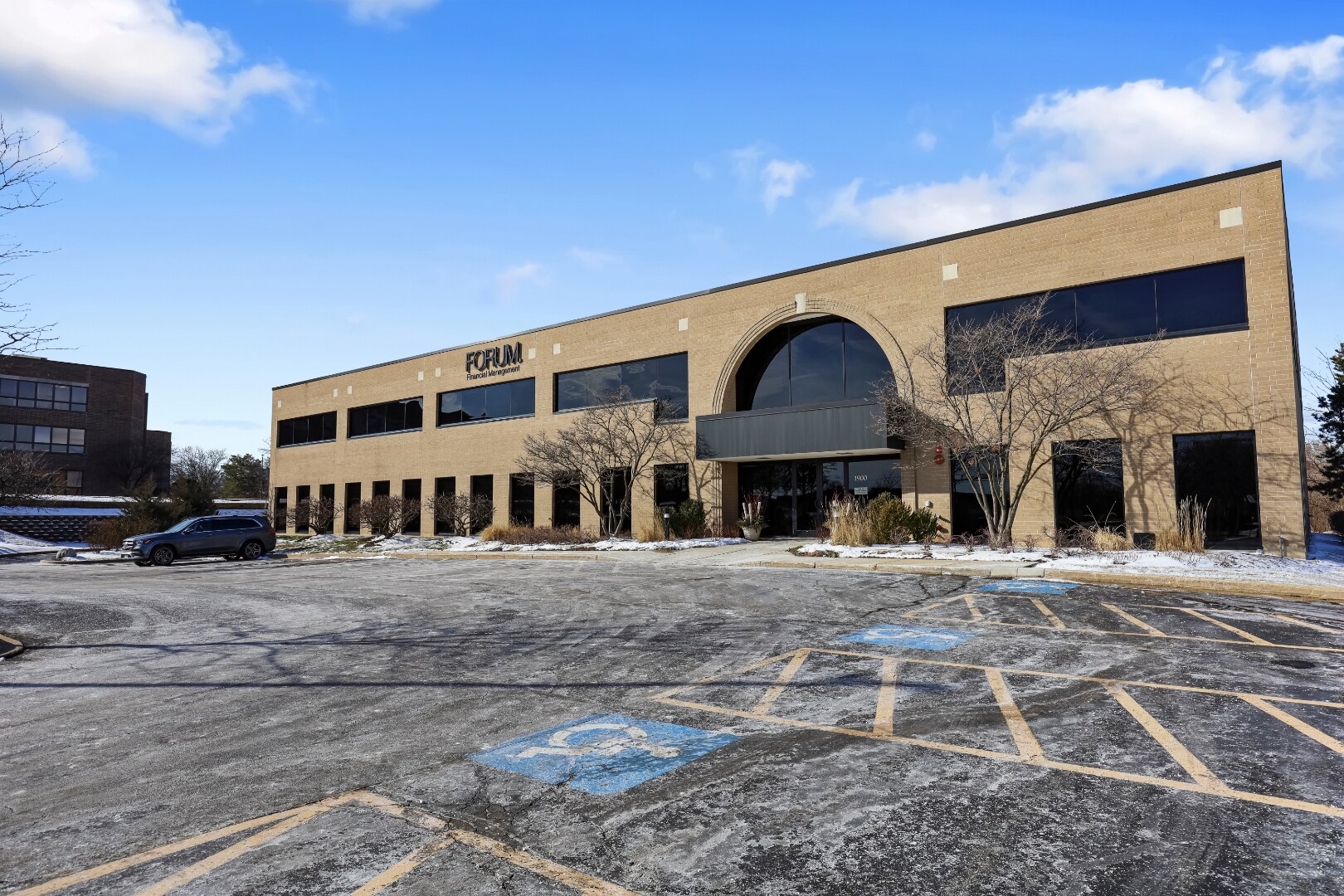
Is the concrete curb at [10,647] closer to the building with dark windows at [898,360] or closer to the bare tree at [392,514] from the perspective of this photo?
the building with dark windows at [898,360]

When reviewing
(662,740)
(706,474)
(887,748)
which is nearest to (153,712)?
(662,740)

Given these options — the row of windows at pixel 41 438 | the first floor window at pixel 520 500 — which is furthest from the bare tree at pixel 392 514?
the row of windows at pixel 41 438

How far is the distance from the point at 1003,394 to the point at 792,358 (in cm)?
777

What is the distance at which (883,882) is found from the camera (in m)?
3.17

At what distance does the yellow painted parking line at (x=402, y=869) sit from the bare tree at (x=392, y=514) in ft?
109

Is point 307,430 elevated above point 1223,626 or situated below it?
above

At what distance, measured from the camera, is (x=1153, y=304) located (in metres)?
18.6

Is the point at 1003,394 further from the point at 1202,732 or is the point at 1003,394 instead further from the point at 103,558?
the point at 103,558

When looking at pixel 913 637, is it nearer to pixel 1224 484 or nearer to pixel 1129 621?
pixel 1129 621

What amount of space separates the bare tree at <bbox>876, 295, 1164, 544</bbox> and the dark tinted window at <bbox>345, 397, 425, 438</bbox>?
24.9 metres

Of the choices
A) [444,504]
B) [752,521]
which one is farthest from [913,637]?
[444,504]

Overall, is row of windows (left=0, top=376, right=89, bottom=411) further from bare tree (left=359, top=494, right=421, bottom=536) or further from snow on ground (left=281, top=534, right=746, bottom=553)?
bare tree (left=359, top=494, right=421, bottom=536)

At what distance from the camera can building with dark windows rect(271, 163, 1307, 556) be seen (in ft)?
56.5

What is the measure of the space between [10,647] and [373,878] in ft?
30.6
